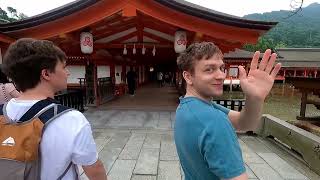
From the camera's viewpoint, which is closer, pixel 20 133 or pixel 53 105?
pixel 20 133

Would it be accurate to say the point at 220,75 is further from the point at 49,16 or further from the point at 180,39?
the point at 49,16

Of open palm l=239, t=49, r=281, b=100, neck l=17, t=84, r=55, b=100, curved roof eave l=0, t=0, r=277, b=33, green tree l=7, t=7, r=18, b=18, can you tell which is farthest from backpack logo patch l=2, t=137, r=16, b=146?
green tree l=7, t=7, r=18, b=18

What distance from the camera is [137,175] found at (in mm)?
4543

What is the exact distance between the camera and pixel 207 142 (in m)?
1.42

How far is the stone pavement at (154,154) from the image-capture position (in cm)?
467

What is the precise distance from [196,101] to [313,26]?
134553 millimetres

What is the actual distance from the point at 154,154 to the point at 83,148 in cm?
420

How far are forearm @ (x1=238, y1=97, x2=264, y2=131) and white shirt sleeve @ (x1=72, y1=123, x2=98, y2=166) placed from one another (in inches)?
38.1

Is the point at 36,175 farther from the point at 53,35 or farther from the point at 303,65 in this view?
the point at 303,65

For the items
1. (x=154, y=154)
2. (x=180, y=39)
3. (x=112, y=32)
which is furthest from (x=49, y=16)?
(x=154, y=154)

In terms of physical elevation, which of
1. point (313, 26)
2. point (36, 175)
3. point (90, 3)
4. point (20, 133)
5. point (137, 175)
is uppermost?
point (313, 26)

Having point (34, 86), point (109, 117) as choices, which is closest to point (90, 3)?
point (109, 117)

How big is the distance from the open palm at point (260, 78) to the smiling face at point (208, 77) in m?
0.13

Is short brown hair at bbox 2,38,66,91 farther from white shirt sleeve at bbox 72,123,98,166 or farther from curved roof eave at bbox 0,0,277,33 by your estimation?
curved roof eave at bbox 0,0,277,33
